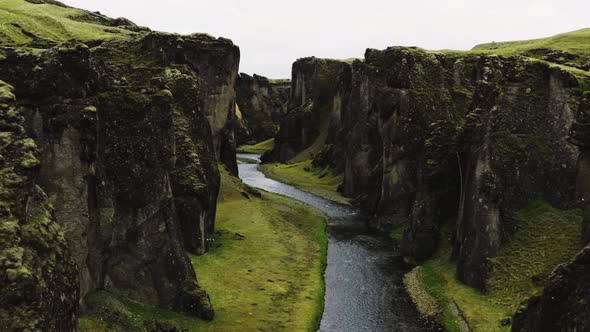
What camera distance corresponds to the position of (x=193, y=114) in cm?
6191

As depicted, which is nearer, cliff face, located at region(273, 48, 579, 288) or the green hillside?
cliff face, located at region(273, 48, 579, 288)

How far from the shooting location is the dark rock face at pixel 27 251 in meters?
18.1

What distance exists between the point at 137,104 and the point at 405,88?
152 feet

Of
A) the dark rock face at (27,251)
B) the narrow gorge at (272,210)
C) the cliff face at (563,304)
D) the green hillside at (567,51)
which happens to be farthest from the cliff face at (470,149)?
the dark rock face at (27,251)

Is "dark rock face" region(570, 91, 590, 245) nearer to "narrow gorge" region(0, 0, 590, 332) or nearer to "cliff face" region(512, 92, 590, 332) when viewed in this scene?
"narrow gorge" region(0, 0, 590, 332)

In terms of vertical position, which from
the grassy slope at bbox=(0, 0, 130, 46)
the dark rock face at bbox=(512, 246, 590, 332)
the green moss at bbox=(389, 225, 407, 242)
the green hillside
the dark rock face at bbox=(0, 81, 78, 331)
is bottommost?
the green moss at bbox=(389, 225, 407, 242)

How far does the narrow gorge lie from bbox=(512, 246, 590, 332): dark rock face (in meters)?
0.11

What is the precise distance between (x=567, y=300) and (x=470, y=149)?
1155 inches

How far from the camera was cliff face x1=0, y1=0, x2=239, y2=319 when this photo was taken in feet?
96.1

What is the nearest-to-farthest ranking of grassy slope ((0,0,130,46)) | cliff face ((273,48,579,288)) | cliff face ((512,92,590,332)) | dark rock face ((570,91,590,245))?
1. cliff face ((512,92,590,332))
2. dark rock face ((570,91,590,245))
3. cliff face ((273,48,579,288))
4. grassy slope ((0,0,130,46))

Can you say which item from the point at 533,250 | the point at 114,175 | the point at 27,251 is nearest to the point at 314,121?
the point at 533,250

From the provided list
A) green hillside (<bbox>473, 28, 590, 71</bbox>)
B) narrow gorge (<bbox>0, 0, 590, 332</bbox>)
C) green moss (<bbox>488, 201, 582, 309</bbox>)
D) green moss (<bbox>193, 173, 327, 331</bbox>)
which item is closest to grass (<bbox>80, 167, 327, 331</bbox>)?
green moss (<bbox>193, 173, 327, 331</bbox>)

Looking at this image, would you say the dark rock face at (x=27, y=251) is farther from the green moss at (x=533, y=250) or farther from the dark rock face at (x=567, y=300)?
the green moss at (x=533, y=250)

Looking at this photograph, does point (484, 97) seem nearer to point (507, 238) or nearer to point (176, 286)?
point (507, 238)
